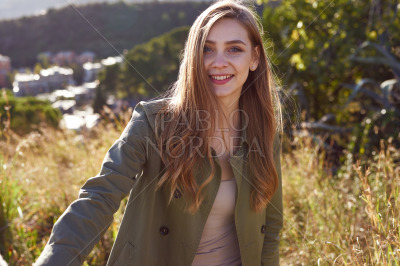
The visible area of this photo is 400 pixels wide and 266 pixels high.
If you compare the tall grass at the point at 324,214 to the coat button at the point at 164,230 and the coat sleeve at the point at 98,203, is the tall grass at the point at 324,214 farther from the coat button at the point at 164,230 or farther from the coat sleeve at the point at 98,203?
the coat sleeve at the point at 98,203

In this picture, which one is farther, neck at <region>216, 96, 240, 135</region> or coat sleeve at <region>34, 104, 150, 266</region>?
neck at <region>216, 96, 240, 135</region>

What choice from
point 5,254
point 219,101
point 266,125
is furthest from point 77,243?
point 5,254

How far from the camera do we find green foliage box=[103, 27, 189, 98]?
19.0 m

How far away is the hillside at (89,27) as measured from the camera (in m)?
35.6

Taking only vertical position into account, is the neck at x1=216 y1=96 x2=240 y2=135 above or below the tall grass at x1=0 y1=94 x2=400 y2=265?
above

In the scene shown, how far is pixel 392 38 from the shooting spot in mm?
5137

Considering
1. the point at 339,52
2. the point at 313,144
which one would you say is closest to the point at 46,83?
the point at 339,52

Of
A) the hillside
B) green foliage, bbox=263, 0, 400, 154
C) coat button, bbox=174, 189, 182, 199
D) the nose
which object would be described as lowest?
coat button, bbox=174, 189, 182, 199

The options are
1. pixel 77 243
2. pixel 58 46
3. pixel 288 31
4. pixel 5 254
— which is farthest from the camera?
pixel 58 46

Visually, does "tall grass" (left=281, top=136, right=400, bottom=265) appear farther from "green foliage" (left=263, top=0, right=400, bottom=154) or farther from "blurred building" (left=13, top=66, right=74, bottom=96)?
"blurred building" (left=13, top=66, right=74, bottom=96)

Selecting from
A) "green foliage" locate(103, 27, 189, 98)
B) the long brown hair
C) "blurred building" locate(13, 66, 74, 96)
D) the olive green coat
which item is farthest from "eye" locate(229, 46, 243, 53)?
"green foliage" locate(103, 27, 189, 98)

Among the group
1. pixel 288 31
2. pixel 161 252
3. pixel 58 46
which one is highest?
pixel 58 46

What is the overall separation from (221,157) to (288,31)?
17.5 feet

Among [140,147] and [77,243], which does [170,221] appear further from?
[77,243]
